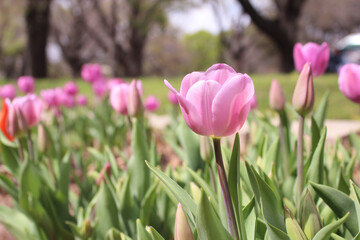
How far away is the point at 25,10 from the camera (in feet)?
35.8

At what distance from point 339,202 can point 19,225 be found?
0.97 m

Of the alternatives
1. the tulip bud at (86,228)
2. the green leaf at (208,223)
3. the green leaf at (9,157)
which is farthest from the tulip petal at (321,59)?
the green leaf at (9,157)

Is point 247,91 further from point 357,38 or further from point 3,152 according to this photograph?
point 357,38

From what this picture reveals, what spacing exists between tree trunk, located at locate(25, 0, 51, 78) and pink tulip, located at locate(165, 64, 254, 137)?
11308 mm

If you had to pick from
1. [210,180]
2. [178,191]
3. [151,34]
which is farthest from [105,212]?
[151,34]

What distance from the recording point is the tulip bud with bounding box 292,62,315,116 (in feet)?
2.78

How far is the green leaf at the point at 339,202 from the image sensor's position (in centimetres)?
77

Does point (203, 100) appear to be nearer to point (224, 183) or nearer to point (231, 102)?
point (231, 102)

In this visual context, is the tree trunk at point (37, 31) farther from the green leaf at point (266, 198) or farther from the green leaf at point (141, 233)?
the green leaf at point (266, 198)

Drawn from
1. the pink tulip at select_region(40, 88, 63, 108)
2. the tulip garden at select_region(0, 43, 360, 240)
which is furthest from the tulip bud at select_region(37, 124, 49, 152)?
the pink tulip at select_region(40, 88, 63, 108)

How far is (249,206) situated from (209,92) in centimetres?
32

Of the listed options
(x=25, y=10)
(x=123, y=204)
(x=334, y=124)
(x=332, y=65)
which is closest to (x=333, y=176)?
(x=123, y=204)

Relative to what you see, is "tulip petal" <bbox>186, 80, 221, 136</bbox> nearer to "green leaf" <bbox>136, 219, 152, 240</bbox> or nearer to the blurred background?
"green leaf" <bbox>136, 219, 152, 240</bbox>

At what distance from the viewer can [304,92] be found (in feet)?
2.83
